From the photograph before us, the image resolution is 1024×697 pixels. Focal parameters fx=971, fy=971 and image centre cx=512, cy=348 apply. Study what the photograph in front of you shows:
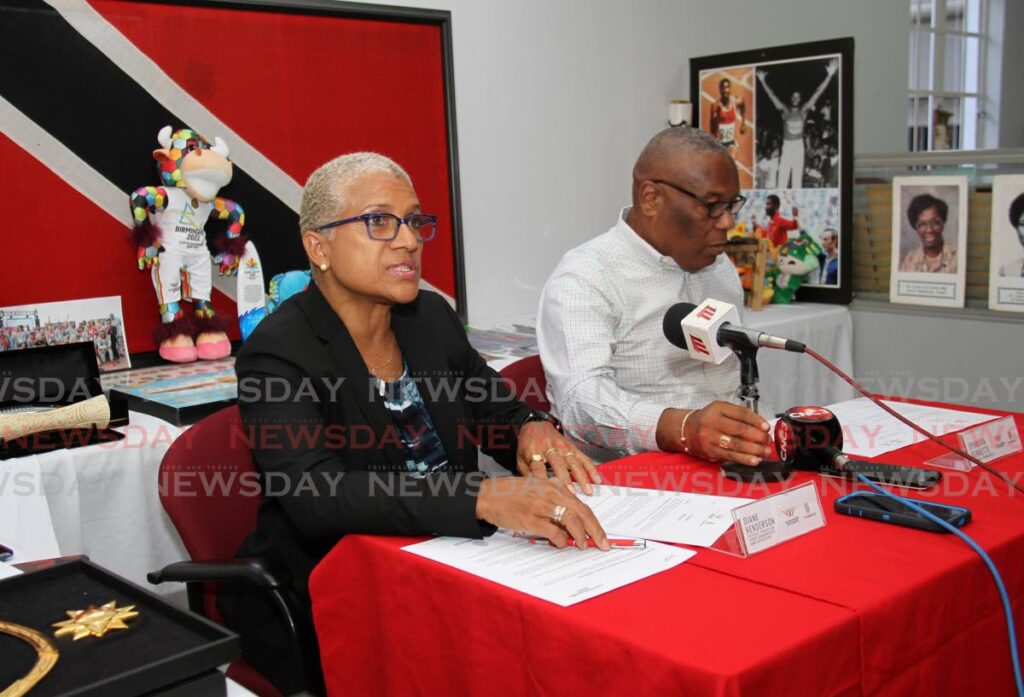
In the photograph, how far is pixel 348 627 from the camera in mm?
1503

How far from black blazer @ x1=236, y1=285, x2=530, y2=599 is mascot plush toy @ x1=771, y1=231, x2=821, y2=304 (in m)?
1.94

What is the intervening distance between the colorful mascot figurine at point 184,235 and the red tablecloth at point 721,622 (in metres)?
1.47

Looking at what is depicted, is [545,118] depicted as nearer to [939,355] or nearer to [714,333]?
[939,355]

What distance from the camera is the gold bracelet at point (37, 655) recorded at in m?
0.92

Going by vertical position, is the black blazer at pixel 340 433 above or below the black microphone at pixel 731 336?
below

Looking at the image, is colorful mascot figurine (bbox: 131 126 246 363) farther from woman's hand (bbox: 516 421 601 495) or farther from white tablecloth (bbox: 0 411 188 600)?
woman's hand (bbox: 516 421 601 495)

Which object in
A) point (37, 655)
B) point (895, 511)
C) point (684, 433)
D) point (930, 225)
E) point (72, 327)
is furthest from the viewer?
point (930, 225)

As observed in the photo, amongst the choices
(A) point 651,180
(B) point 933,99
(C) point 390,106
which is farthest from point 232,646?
(B) point 933,99

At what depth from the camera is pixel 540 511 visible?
139cm

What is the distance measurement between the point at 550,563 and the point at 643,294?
1.14 meters

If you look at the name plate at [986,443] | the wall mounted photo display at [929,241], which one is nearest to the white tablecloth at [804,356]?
the wall mounted photo display at [929,241]

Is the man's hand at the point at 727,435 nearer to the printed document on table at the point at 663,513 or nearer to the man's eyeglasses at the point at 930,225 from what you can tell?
the printed document on table at the point at 663,513

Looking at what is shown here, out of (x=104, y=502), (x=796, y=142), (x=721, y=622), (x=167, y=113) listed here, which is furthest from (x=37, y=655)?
(x=796, y=142)

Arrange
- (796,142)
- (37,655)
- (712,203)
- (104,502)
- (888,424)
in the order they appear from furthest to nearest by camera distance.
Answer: (796,142), (712,203), (104,502), (888,424), (37,655)
